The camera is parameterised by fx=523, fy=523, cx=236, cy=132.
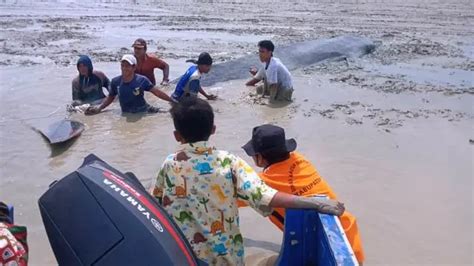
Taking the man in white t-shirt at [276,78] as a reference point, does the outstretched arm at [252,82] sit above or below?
below

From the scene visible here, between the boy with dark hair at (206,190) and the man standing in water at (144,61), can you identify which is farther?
the man standing in water at (144,61)

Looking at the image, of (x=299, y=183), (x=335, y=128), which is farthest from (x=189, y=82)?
(x=299, y=183)

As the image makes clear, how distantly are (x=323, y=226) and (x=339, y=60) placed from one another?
352 inches

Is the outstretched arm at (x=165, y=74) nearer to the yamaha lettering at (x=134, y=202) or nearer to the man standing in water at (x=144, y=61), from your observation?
the man standing in water at (x=144, y=61)

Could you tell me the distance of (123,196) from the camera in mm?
2262

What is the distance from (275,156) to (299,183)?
0.71 ft

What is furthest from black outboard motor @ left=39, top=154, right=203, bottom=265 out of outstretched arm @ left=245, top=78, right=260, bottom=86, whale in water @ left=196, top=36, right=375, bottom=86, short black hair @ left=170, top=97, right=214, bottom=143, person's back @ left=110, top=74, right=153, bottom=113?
whale in water @ left=196, top=36, right=375, bottom=86

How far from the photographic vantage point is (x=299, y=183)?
2.97 metres

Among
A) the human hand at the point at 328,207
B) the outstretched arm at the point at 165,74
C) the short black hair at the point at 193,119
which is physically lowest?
the outstretched arm at the point at 165,74

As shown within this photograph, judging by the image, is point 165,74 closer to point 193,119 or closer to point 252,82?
point 252,82

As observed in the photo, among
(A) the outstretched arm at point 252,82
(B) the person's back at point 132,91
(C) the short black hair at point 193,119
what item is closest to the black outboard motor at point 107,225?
(C) the short black hair at point 193,119

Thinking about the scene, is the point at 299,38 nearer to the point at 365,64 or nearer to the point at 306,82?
the point at 365,64

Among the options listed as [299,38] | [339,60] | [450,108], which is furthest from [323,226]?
[299,38]

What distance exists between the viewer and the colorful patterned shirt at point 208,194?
252 cm
